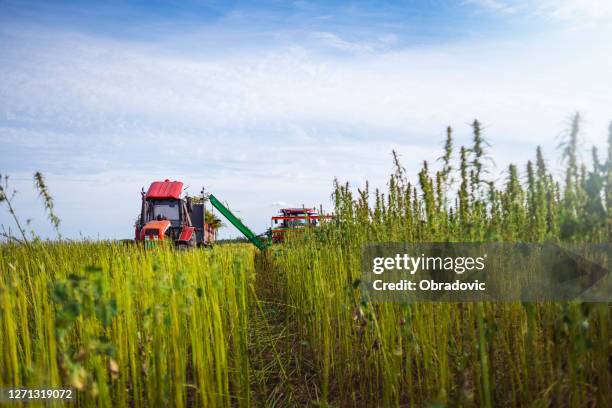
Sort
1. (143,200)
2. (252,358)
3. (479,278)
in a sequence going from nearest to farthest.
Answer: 1. (479,278)
2. (252,358)
3. (143,200)

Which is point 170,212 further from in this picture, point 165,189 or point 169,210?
point 165,189

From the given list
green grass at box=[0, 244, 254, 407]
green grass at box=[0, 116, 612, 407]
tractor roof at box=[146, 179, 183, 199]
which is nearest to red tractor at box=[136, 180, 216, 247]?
tractor roof at box=[146, 179, 183, 199]

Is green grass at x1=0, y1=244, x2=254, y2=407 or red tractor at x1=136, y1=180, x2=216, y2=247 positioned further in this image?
red tractor at x1=136, y1=180, x2=216, y2=247

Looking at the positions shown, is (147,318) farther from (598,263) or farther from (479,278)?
(598,263)

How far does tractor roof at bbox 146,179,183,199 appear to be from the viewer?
866cm

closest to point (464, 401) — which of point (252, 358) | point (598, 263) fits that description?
point (598, 263)

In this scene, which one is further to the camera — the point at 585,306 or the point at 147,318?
the point at 147,318

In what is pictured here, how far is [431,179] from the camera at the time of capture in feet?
7.39

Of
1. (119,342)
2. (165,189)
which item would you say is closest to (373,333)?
(119,342)

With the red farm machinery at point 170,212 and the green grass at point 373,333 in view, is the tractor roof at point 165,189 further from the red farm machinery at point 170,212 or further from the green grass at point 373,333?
the green grass at point 373,333

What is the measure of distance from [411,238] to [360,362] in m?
0.74

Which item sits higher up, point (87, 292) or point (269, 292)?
point (87, 292)

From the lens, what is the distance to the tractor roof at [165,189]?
866 cm

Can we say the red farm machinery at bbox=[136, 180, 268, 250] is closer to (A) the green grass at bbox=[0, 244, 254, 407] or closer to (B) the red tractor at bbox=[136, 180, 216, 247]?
(B) the red tractor at bbox=[136, 180, 216, 247]
